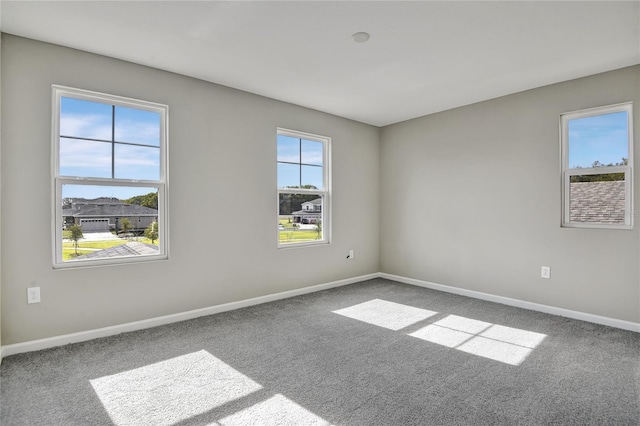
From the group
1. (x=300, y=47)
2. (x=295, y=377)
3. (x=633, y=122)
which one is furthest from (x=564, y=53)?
(x=295, y=377)

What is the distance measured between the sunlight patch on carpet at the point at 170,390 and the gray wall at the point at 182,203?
0.94 m

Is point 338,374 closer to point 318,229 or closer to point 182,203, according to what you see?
point 182,203

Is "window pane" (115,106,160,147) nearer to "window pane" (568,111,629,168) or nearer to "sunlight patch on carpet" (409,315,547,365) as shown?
"sunlight patch on carpet" (409,315,547,365)

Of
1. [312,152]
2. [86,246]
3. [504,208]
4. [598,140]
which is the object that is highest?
[312,152]

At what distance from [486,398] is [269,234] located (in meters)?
2.73

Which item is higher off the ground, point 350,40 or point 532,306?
point 350,40

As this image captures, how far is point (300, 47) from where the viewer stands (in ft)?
9.05

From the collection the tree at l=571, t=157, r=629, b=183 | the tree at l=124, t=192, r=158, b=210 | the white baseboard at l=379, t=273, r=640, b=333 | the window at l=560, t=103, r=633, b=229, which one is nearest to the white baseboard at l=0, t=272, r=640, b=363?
the white baseboard at l=379, t=273, r=640, b=333

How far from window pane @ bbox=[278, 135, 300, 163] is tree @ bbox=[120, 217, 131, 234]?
72.6 inches

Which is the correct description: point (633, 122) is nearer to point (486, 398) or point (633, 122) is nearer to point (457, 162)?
point (457, 162)

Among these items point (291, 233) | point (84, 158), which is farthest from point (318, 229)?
point (84, 158)

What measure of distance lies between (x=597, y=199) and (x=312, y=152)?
319 cm

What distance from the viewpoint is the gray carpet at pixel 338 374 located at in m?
1.84

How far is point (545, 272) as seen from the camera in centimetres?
362
